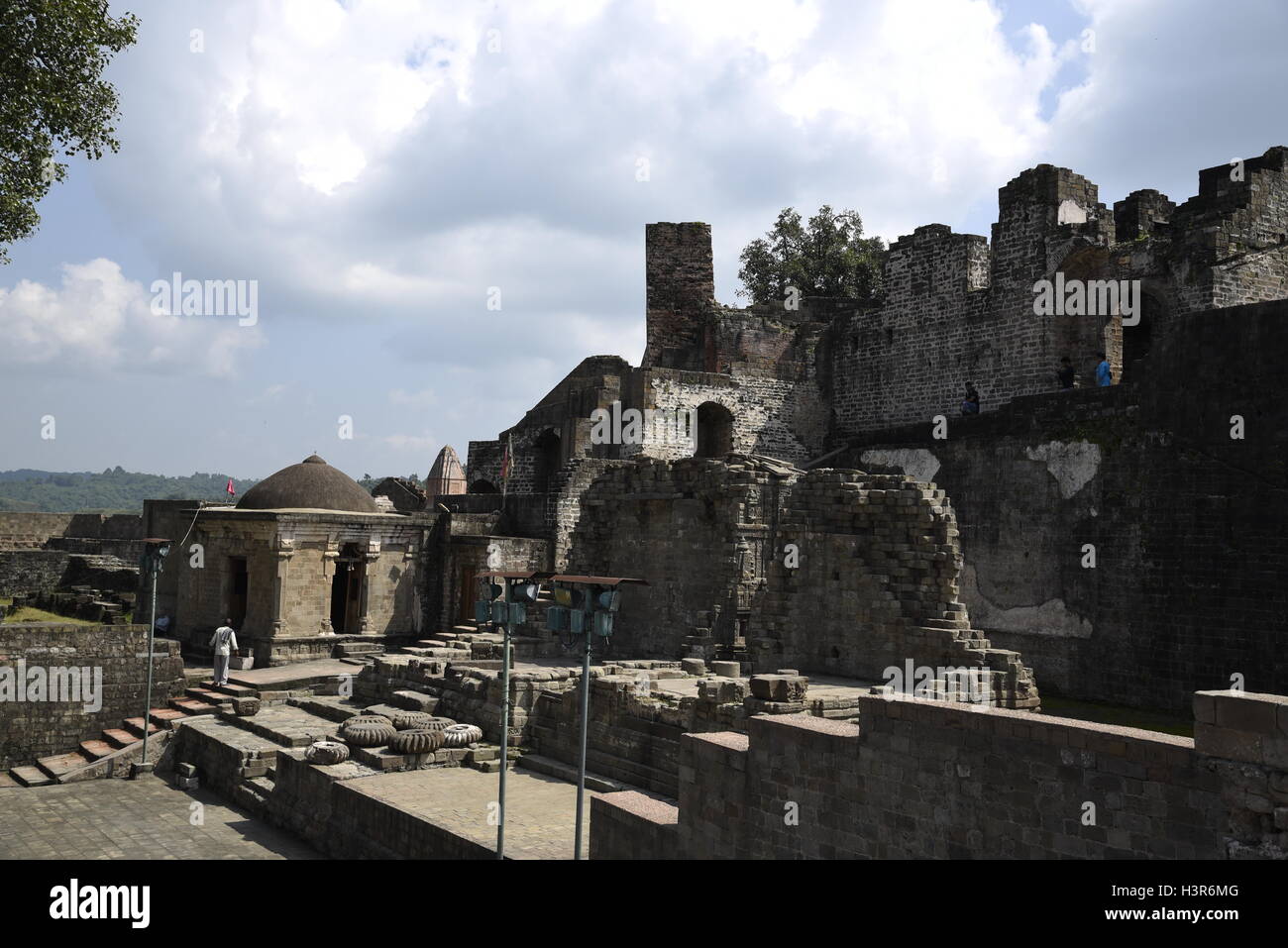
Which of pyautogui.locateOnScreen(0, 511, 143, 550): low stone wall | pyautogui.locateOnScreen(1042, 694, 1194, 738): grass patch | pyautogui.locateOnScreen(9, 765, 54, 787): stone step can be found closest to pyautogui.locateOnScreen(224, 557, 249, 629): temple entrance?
pyautogui.locateOnScreen(9, 765, 54, 787): stone step

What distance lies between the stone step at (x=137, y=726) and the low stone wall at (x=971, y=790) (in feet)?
39.2

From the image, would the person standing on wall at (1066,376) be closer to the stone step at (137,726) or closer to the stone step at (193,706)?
the stone step at (193,706)

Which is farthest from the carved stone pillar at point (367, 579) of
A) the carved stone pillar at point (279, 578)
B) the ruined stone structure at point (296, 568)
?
the carved stone pillar at point (279, 578)

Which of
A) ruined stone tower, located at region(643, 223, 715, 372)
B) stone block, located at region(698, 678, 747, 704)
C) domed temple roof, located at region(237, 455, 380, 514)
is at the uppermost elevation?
ruined stone tower, located at region(643, 223, 715, 372)

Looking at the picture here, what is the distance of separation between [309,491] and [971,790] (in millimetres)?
20595

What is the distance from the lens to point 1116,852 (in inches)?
293

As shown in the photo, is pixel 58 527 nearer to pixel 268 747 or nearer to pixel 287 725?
pixel 287 725

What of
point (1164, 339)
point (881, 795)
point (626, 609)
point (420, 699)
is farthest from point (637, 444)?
point (881, 795)

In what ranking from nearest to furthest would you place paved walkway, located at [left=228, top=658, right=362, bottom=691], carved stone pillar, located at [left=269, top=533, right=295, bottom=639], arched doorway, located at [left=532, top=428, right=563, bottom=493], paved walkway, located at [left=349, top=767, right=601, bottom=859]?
paved walkway, located at [left=349, top=767, right=601, bottom=859]
paved walkway, located at [left=228, top=658, right=362, bottom=691]
carved stone pillar, located at [left=269, top=533, right=295, bottom=639]
arched doorway, located at [left=532, top=428, right=563, bottom=493]

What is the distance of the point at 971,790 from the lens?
8297mm

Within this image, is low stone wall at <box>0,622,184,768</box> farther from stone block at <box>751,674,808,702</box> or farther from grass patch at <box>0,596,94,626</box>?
stone block at <box>751,674,808,702</box>

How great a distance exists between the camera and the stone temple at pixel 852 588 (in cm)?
883

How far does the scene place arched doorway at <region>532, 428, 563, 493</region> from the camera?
34.0 meters

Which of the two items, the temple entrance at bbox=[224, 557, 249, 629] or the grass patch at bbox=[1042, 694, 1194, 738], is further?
the temple entrance at bbox=[224, 557, 249, 629]
